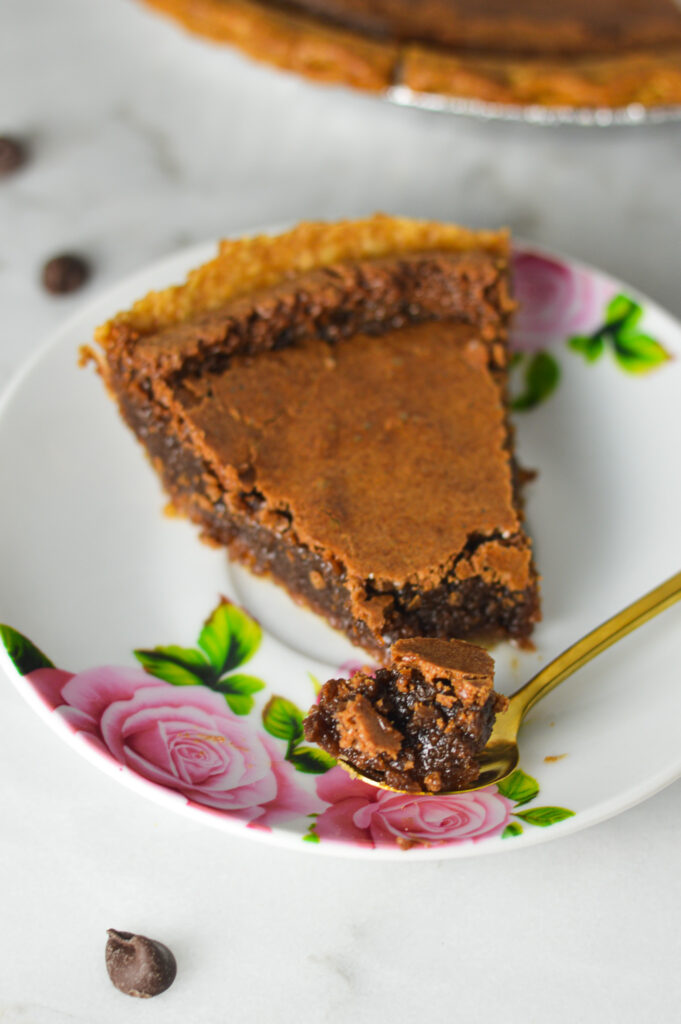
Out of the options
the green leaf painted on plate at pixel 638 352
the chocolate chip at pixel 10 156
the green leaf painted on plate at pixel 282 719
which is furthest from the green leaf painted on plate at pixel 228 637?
the chocolate chip at pixel 10 156

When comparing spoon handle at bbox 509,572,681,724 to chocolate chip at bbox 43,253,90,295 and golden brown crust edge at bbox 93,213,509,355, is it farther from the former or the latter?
chocolate chip at bbox 43,253,90,295

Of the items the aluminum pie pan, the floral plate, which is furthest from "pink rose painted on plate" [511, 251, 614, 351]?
the aluminum pie pan

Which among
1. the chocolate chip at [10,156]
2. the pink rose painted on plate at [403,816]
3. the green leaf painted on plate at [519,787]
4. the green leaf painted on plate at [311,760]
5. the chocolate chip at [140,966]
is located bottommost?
the chocolate chip at [140,966]

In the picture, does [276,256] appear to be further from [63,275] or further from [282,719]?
[282,719]

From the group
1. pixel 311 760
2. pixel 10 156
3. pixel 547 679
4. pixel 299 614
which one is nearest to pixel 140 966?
pixel 311 760

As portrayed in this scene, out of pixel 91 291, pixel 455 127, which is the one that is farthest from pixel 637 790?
pixel 455 127

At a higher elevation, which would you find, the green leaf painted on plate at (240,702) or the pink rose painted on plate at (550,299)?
the pink rose painted on plate at (550,299)

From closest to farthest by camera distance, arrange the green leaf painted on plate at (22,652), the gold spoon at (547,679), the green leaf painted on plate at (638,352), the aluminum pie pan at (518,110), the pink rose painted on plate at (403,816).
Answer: the pink rose painted on plate at (403,816) < the gold spoon at (547,679) < the green leaf painted on plate at (22,652) < the green leaf painted on plate at (638,352) < the aluminum pie pan at (518,110)

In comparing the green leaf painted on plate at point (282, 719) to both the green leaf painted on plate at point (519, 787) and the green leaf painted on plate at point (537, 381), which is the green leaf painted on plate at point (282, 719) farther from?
the green leaf painted on plate at point (537, 381)
